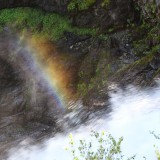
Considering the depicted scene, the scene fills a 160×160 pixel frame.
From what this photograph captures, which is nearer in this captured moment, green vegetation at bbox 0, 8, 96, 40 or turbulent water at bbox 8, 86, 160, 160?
turbulent water at bbox 8, 86, 160, 160

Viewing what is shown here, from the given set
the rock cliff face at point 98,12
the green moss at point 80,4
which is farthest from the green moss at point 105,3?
the green moss at point 80,4

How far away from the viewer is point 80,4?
104ft

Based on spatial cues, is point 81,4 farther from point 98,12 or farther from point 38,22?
point 38,22

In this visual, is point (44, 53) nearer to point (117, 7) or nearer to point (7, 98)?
point (7, 98)

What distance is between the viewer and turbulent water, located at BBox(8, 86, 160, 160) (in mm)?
17547

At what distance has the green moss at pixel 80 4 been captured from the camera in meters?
31.5

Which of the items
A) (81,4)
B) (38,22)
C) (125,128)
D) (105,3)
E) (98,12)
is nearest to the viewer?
(125,128)

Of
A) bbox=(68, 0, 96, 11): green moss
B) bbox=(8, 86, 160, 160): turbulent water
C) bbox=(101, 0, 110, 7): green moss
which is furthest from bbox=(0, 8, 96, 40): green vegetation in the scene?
bbox=(8, 86, 160, 160): turbulent water

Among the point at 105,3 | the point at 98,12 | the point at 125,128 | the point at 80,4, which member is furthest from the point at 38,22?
the point at 125,128

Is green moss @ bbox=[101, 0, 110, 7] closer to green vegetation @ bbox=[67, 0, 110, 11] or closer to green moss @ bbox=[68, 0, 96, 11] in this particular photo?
green vegetation @ bbox=[67, 0, 110, 11]

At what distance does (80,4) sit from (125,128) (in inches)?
602

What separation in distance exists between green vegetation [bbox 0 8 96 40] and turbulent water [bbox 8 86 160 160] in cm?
1110

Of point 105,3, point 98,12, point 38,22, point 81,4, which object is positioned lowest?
point 98,12

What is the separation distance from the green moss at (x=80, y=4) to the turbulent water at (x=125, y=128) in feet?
36.1
